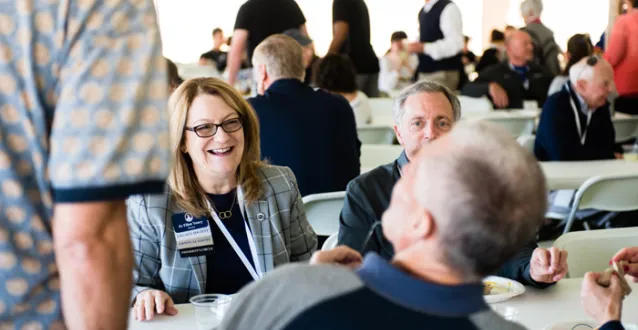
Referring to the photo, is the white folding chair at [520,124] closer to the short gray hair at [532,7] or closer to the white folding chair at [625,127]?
the white folding chair at [625,127]

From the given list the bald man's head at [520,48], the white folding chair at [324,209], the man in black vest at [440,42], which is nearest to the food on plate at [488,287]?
the white folding chair at [324,209]

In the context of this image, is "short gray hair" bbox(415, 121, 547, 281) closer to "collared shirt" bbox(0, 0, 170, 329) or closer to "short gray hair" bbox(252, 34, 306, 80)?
"collared shirt" bbox(0, 0, 170, 329)

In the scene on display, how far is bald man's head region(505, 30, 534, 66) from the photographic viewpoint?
726 cm

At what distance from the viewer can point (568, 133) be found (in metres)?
4.69

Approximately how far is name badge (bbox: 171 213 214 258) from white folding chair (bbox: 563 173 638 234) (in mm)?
1991

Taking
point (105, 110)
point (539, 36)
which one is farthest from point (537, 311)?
point (539, 36)

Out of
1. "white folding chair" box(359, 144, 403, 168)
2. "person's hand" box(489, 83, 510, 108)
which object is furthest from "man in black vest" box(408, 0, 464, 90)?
"white folding chair" box(359, 144, 403, 168)

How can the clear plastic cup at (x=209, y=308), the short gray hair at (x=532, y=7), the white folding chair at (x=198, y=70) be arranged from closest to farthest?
the clear plastic cup at (x=209, y=308) → the short gray hair at (x=532, y=7) → the white folding chair at (x=198, y=70)

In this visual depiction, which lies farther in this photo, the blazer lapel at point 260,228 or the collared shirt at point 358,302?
the blazer lapel at point 260,228

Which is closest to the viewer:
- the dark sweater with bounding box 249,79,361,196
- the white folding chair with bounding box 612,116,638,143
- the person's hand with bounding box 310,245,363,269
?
the person's hand with bounding box 310,245,363,269

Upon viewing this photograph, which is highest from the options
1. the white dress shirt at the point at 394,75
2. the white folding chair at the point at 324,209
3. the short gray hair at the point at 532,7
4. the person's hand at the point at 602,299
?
the person's hand at the point at 602,299

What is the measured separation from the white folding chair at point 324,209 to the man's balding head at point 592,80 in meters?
2.07

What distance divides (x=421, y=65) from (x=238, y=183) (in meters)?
5.06

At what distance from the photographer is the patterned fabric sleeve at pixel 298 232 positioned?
259 centimetres
